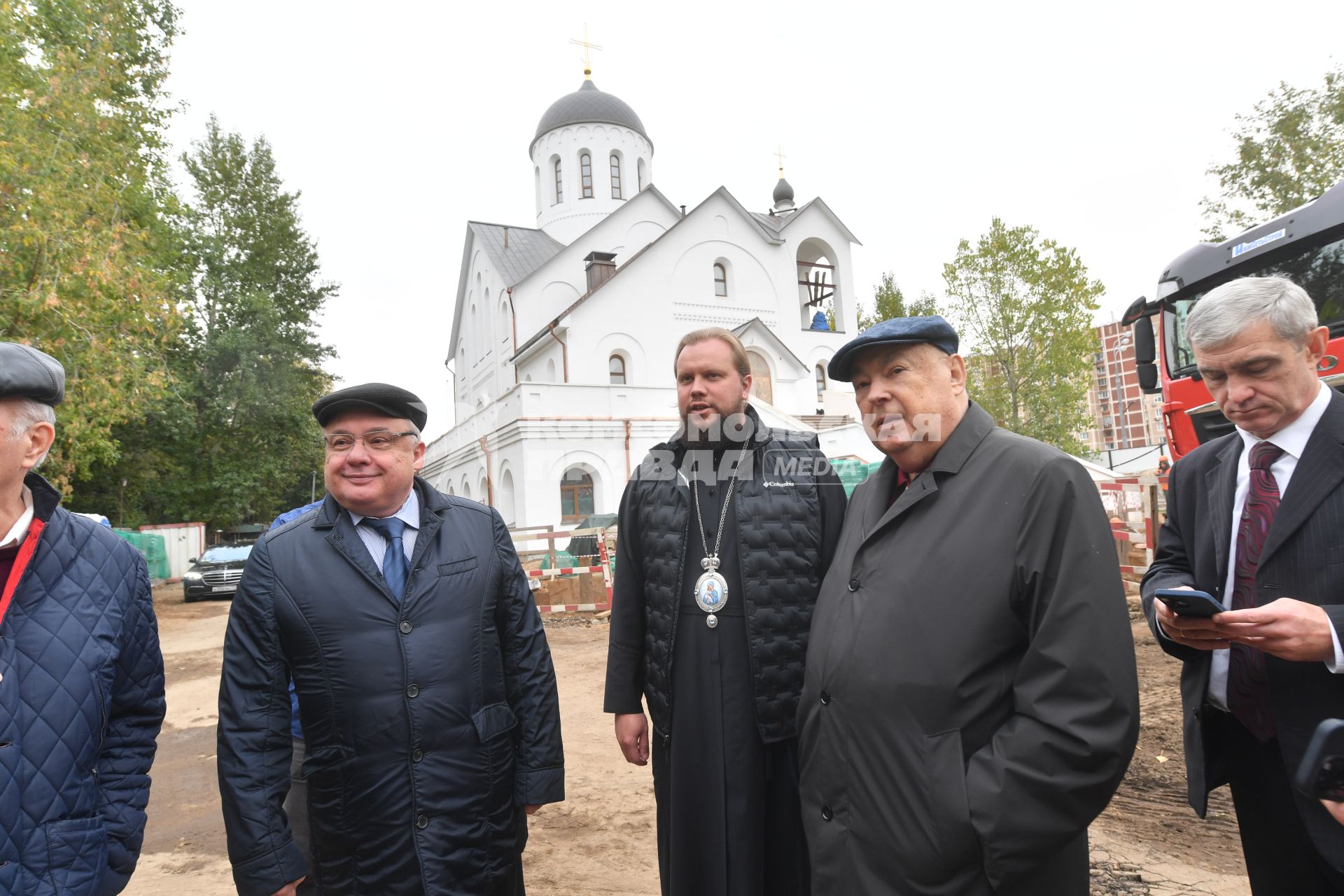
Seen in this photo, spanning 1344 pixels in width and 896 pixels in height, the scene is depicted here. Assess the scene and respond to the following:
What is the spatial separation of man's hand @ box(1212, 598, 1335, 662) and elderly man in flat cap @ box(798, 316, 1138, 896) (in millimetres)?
285

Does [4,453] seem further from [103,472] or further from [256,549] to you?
[103,472]

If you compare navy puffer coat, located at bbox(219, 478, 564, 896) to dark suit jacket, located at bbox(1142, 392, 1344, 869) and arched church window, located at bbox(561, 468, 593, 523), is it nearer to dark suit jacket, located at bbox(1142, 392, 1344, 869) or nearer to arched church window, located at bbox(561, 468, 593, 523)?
dark suit jacket, located at bbox(1142, 392, 1344, 869)

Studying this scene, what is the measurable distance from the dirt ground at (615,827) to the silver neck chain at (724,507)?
1.96 m

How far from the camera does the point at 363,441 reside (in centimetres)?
247

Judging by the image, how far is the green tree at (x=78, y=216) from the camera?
38.3 feet

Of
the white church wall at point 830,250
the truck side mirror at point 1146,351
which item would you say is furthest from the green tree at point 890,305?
the truck side mirror at point 1146,351

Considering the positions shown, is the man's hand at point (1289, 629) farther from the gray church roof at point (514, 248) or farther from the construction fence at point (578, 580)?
the gray church roof at point (514, 248)

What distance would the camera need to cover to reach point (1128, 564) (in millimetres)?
10234

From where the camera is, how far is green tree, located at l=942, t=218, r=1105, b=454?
26641mm

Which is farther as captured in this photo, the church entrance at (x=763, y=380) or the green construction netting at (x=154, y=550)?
the church entrance at (x=763, y=380)

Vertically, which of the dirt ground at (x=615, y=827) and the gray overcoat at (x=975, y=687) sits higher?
the gray overcoat at (x=975, y=687)

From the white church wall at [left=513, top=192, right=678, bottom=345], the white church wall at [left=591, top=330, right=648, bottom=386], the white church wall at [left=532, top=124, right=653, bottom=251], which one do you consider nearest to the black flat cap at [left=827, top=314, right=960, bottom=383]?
the white church wall at [left=591, top=330, right=648, bottom=386]

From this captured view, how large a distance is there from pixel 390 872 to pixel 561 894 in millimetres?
1684

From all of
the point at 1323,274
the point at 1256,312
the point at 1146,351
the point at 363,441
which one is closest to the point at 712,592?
the point at 363,441
